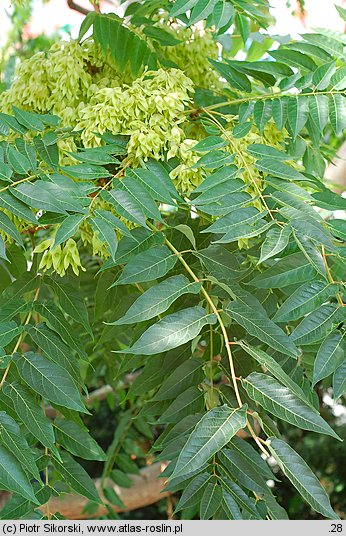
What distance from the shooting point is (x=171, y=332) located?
3.05ft

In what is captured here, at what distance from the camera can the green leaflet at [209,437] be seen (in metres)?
0.84

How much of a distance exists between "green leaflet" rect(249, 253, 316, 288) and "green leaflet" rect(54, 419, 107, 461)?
1.13 ft

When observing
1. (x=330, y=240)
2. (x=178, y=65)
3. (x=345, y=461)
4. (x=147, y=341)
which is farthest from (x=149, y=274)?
(x=345, y=461)

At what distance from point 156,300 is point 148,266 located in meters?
0.07

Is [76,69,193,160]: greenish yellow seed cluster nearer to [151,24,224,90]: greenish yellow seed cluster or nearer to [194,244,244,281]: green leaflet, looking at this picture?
[194,244,244,281]: green leaflet

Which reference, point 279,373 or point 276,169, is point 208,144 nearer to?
point 276,169

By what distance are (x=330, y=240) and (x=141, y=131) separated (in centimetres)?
31

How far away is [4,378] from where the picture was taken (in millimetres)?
1046

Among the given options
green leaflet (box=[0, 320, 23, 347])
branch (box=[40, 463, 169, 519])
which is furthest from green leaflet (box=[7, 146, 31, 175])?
branch (box=[40, 463, 169, 519])

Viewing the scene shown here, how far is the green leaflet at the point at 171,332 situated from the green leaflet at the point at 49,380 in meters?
0.12

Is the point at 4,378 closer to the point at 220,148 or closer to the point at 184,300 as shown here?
the point at 184,300

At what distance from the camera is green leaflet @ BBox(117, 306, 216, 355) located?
90cm

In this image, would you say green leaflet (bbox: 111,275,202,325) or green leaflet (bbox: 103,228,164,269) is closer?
green leaflet (bbox: 111,275,202,325)
